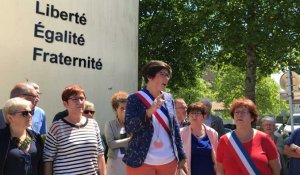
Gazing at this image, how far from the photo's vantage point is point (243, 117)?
4430mm

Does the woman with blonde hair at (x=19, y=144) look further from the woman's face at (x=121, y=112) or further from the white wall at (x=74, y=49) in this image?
the white wall at (x=74, y=49)

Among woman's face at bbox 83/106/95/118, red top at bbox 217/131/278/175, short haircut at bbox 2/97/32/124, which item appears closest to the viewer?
short haircut at bbox 2/97/32/124

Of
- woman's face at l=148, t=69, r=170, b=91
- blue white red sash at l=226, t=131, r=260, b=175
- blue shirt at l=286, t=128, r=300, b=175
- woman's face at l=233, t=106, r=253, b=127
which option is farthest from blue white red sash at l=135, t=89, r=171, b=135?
blue shirt at l=286, t=128, r=300, b=175

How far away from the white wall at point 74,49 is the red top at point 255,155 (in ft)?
20.7

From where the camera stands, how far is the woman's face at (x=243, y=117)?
174 inches

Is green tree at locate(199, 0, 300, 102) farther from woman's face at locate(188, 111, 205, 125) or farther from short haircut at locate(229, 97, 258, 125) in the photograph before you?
short haircut at locate(229, 97, 258, 125)

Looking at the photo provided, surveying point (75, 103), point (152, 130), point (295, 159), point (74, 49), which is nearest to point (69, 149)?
point (75, 103)

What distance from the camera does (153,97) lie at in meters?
4.04

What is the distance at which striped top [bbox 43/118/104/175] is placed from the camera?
4062 mm

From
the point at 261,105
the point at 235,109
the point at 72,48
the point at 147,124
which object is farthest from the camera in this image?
the point at 261,105

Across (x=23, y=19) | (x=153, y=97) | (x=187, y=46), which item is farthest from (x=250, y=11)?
(x=153, y=97)

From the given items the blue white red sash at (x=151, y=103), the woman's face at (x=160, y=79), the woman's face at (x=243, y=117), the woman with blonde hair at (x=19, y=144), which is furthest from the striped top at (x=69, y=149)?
the woman's face at (x=243, y=117)

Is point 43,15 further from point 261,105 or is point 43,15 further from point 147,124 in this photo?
point 261,105

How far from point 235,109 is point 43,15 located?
6862 mm
